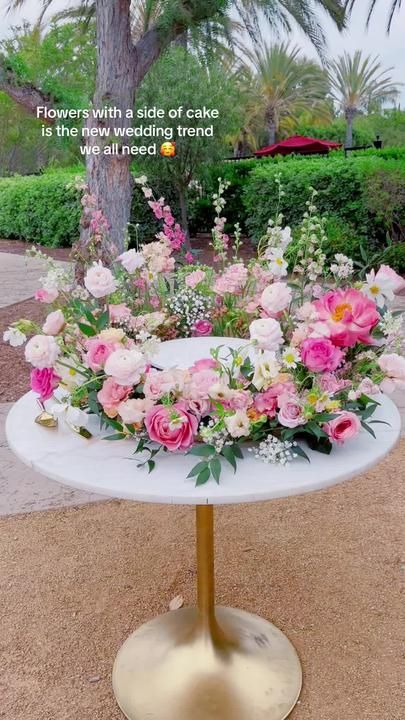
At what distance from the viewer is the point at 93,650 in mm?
2217

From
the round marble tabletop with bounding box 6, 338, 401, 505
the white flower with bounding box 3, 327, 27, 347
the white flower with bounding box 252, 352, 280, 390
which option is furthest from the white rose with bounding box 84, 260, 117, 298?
the white flower with bounding box 252, 352, 280, 390

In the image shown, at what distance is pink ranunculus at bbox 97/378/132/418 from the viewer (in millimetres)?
1529

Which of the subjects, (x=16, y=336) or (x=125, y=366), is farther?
(x=16, y=336)

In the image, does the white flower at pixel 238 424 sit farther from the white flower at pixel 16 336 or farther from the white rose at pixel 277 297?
the white flower at pixel 16 336

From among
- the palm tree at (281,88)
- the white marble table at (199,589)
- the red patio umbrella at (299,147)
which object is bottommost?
the white marble table at (199,589)

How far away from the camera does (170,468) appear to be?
151 cm

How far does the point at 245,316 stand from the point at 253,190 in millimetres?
9122

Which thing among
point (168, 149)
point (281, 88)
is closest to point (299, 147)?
point (168, 149)

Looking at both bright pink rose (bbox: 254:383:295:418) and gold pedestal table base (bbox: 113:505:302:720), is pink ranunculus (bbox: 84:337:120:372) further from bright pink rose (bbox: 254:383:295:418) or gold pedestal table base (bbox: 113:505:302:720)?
gold pedestal table base (bbox: 113:505:302:720)

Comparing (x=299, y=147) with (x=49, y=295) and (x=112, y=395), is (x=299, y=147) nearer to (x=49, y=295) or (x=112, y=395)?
(x=49, y=295)

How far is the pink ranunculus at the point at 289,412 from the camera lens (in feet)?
4.81

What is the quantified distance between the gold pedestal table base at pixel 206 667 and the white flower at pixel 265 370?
1.91 ft

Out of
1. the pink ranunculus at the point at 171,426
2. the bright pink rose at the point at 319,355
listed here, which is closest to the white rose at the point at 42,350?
the pink ranunculus at the point at 171,426

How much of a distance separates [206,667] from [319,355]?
3.85 feet
